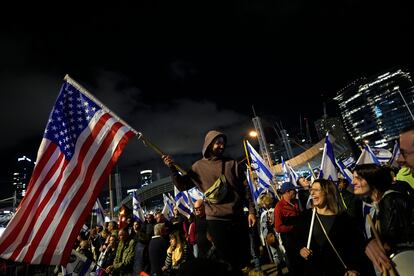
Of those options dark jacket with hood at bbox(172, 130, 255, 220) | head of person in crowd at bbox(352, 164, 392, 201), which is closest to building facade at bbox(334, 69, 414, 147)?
head of person in crowd at bbox(352, 164, 392, 201)

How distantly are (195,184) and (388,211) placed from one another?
2331mm

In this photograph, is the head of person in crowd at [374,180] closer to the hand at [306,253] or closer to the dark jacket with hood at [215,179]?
the hand at [306,253]

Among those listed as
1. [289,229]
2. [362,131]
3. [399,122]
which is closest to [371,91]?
[362,131]

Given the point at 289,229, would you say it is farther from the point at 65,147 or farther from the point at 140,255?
the point at 65,147

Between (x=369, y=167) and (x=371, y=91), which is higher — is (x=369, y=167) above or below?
below

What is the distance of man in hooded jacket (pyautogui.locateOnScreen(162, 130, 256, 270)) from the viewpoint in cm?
339

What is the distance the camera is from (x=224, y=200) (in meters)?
3.56

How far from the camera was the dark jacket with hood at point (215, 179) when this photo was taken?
3531mm

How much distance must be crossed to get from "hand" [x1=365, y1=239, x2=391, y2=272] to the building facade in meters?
171

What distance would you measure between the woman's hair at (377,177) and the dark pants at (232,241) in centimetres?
183

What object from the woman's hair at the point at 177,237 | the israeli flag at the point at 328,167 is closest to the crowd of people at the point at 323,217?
the woman's hair at the point at 177,237

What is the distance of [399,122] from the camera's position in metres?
149

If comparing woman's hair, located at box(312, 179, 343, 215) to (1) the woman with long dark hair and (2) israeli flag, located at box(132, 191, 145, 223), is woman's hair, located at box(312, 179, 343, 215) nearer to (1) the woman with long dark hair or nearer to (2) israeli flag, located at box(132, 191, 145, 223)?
(1) the woman with long dark hair

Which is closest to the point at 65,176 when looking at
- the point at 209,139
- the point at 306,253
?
the point at 209,139
